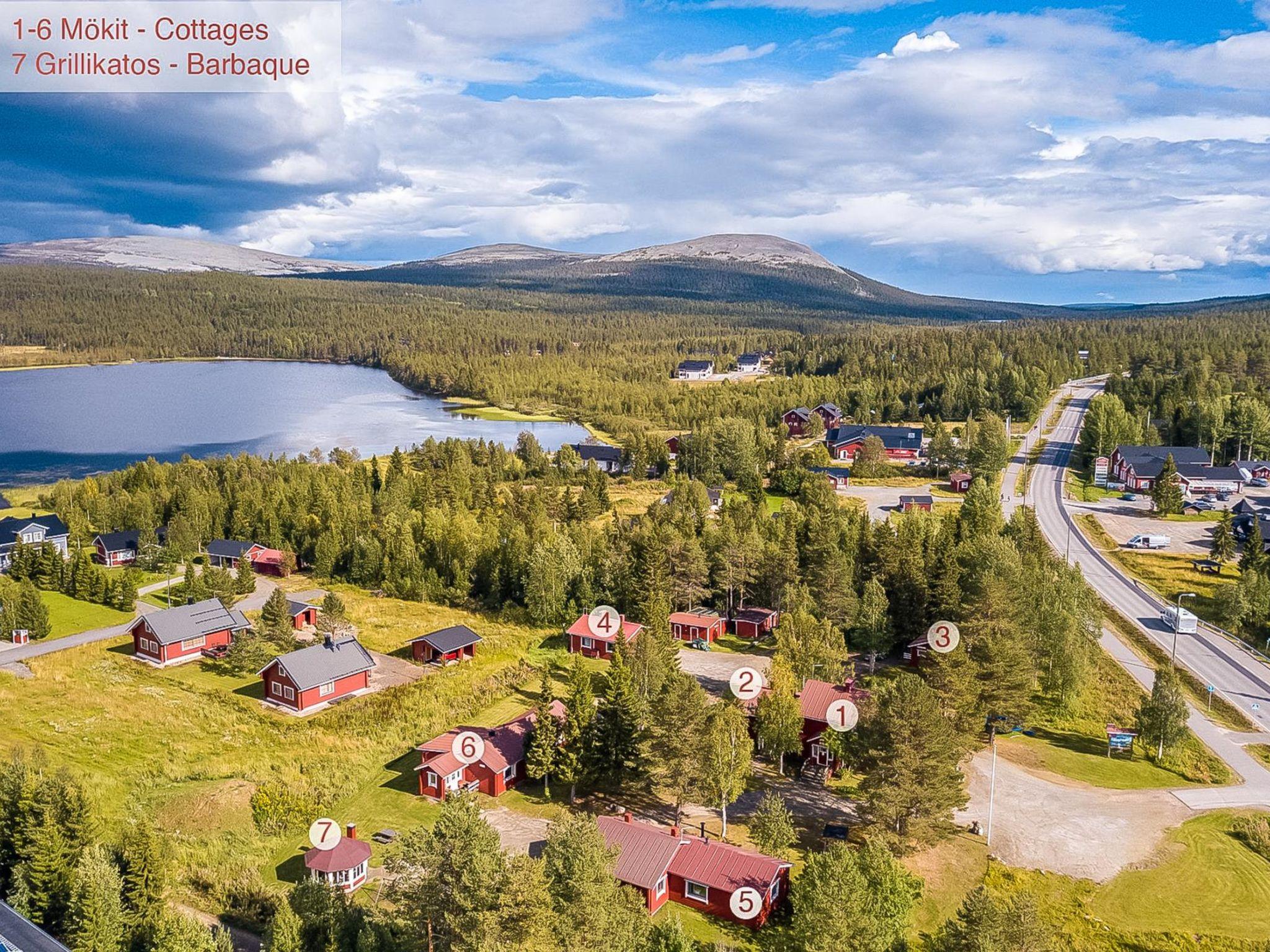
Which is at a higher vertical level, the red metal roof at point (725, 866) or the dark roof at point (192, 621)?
the dark roof at point (192, 621)

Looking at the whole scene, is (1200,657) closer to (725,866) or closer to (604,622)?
(604,622)

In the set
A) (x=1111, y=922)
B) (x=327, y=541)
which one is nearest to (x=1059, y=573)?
(x=1111, y=922)

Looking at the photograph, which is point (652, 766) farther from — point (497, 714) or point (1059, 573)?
point (1059, 573)

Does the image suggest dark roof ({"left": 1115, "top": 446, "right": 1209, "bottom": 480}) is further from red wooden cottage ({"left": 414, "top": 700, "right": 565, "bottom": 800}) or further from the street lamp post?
red wooden cottage ({"left": 414, "top": 700, "right": 565, "bottom": 800})

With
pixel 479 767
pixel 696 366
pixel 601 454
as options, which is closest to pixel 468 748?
pixel 479 767

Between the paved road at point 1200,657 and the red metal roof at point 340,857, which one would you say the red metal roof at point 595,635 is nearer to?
the red metal roof at point 340,857

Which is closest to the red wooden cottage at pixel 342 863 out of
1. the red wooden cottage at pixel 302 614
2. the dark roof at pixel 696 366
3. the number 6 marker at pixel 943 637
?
the red wooden cottage at pixel 302 614
